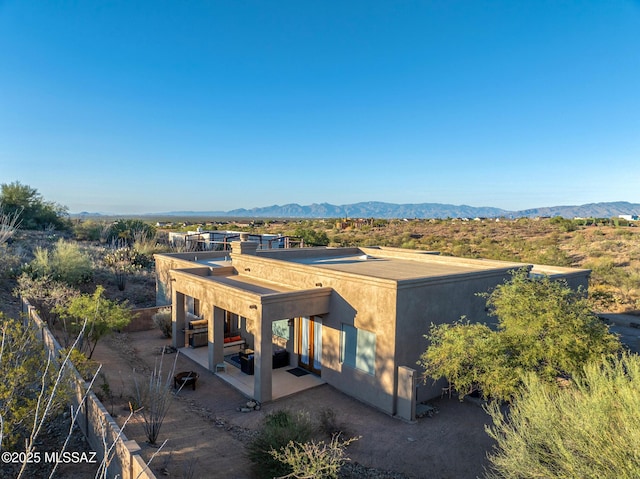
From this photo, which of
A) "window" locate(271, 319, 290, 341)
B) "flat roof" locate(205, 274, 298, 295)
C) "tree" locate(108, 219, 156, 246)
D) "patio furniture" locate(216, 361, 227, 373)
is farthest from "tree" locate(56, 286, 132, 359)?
"tree" locate(108, 219, 156, 246)

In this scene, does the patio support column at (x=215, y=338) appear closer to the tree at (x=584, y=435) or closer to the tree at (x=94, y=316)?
the tree at (x=94, y=316)

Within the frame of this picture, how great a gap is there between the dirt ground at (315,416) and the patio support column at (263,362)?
400mm

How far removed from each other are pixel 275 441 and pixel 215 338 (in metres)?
6.44

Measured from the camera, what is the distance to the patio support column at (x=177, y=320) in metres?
16.1

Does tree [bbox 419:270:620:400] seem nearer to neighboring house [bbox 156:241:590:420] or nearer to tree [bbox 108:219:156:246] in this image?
neighboring house [bbox 156:241:590:420]

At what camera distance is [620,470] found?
5.09m

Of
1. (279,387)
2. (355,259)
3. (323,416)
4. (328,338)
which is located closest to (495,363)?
(323,416)

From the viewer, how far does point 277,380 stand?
1305 centimetres

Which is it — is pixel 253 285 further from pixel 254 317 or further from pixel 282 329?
pixel 254 317

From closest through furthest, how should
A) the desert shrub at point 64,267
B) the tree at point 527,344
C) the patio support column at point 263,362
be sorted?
1. the tree at point 527,344
2. the patio support column at point 263,362
3. the desert shrub at point 64,267

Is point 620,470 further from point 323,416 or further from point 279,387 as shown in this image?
point 279,387

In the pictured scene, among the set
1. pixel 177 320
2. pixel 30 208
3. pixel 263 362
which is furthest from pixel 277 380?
pixel 30 208

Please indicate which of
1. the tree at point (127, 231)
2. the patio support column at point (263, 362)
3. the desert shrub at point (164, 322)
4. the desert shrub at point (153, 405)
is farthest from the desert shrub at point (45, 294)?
the tree at point (127, 231)

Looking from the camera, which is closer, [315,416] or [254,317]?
[315,416]
